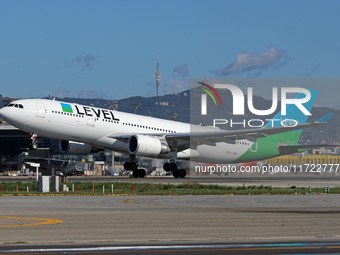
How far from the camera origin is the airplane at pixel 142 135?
44625 mm

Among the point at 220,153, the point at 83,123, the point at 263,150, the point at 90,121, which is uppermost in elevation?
the point at 90,121

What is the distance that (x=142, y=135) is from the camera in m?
50.1

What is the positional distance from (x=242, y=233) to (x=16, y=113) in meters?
33.5

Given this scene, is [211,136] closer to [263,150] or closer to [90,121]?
[263,150]

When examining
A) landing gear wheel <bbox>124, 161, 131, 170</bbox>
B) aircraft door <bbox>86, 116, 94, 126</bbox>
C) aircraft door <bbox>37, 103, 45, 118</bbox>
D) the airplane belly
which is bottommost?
landing gear wheel <bbox>124, 161, 131, 170</bbox>

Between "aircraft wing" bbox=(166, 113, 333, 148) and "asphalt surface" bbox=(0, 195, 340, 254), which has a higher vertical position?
"aircraft wing" bbox=(166, 113, 333, 148)

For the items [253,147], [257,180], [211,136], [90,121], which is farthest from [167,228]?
[257,180]

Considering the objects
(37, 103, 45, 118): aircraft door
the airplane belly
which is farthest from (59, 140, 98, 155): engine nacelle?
the airplane belly

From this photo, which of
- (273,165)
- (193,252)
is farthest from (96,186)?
(193,252)

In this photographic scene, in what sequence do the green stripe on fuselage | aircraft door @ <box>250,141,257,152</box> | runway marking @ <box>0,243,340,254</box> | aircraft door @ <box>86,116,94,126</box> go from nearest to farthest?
runway marking @ <box>0,243,340,254</box> → aircraft door @ <box>86,116,94,126</box> → the green stripe on fuselage → aircraft door @ <box>250,141,257,152</box>

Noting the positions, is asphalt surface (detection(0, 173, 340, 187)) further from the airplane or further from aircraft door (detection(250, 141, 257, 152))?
aircraft door (detection(250, 141, 257, 152))

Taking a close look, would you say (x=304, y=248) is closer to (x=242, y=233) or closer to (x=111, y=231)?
(x=242, y=233)

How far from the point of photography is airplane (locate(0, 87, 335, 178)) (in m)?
44.6

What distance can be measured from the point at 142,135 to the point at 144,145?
154cm
